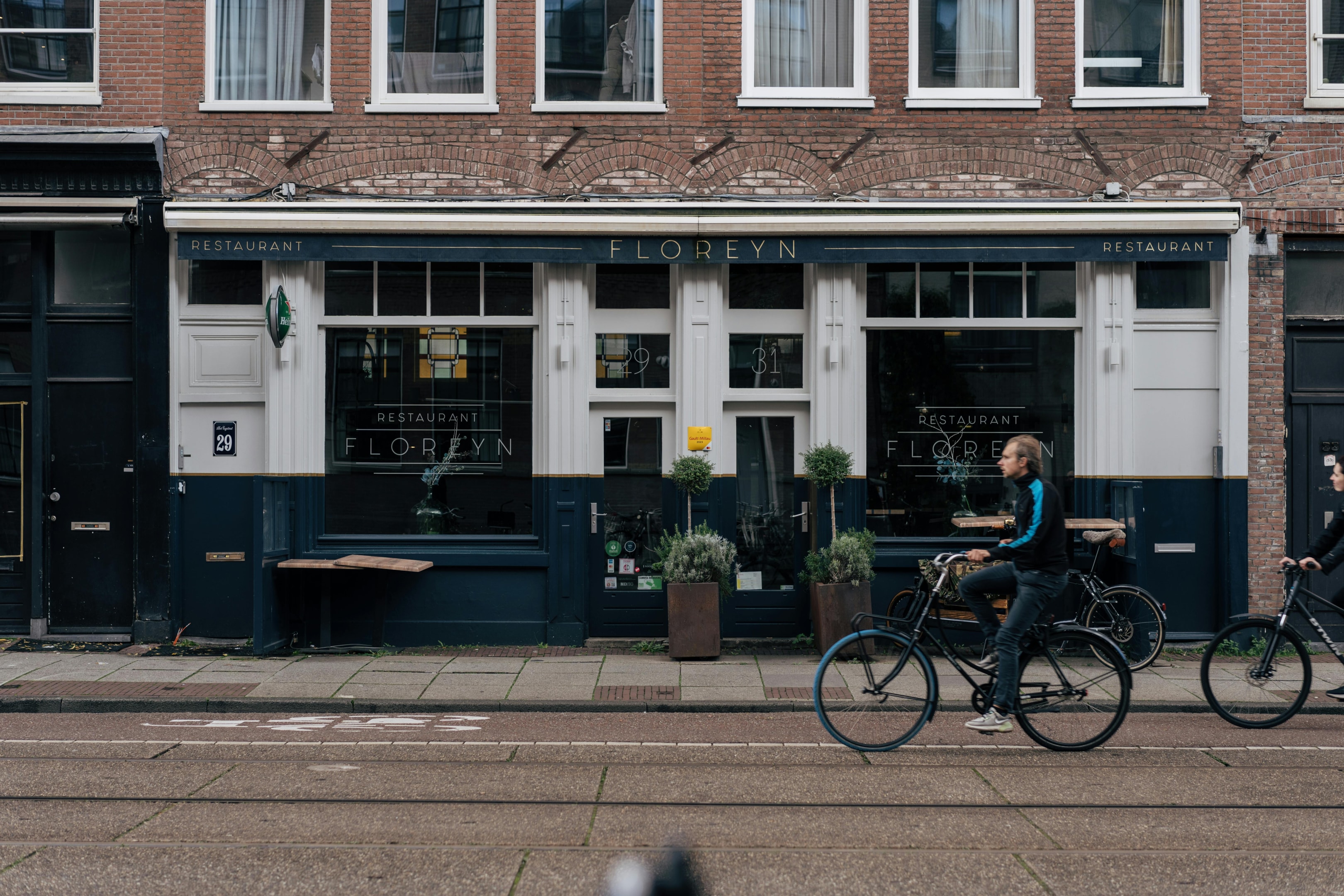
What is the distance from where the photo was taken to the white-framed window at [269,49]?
1225 cm

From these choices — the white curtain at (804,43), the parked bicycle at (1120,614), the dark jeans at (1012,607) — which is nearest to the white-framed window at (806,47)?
the white curtain at (804,43)

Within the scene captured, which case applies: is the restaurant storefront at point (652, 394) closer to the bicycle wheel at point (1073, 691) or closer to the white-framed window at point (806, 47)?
the white-framed window at point (806, 47)

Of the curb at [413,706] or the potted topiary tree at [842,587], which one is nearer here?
the curb at [413,706]

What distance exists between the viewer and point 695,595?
36.5 feet

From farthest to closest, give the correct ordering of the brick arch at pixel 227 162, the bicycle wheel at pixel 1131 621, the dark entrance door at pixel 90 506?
1. the dark entrance door at pixel 90 506
2. the brick arch at pixel 227 162
3. the bicycle wheel at pixel 1131 621

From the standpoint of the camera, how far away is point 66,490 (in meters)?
12.1

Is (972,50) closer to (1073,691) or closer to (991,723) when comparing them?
(1073,691)

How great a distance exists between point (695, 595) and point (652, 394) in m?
→ 2.29

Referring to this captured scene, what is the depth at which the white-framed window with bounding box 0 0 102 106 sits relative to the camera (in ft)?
40.4

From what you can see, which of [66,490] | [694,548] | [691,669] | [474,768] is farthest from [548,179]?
[474,768]

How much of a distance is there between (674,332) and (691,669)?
3575 millimetres

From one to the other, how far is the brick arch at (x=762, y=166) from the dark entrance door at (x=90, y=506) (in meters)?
6.43

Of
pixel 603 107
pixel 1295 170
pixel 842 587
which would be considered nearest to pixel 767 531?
pixel 842 587

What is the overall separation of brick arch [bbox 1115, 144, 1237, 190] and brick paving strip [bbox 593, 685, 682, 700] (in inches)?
278
